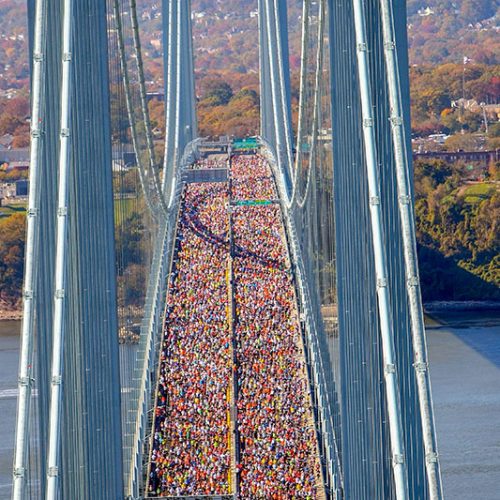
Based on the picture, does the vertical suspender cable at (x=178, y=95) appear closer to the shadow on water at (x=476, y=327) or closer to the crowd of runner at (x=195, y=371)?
the crowd of runner at (x=195, y=371)

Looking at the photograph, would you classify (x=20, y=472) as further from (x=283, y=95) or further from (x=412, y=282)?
(x=283, y=95)

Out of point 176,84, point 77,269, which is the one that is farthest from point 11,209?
point 77,269

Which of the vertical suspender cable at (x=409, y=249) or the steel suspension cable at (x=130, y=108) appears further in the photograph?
the steel suspension cable at (x=130, y=108)

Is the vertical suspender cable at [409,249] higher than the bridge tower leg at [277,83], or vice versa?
the bridge tower leg at [277,83]

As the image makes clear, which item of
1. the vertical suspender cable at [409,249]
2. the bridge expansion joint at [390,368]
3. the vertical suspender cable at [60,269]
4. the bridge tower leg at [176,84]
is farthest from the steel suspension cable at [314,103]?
the bridge tower leg at [176,84]

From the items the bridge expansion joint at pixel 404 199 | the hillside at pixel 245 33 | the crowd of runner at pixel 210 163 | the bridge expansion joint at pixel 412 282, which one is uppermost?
the hillside at pixel 245 33

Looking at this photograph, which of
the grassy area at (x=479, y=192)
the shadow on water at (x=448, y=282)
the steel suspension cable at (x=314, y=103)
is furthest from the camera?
the grassy area at (x=479, y=192)

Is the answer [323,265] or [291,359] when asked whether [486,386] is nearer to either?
[291,359]

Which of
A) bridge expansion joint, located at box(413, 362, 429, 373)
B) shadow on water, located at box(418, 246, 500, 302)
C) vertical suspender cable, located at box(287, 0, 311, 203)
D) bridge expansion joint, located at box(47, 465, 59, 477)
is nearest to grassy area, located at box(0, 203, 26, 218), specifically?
shadow on water, located at box(418, 246, 500, 302)
